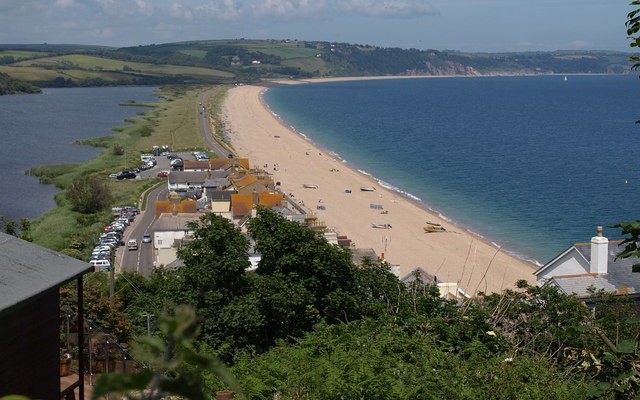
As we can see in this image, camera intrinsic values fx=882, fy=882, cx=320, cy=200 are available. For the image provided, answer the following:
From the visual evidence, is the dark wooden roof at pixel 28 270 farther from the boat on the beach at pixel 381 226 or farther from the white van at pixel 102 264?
the boat on the beach at pixel 381 226

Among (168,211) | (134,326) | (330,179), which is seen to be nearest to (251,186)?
(168,211)

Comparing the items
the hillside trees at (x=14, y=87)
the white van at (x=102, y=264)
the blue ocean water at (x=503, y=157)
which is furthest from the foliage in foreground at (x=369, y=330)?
the hillside trees at (x=14, y=87)

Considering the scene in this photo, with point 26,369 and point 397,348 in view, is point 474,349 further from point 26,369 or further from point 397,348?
point 26,369

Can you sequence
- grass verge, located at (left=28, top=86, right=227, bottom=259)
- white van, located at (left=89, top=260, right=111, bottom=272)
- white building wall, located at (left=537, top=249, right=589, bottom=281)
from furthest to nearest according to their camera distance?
grass verge, located at (left=28, top=86, right=227, bottom=259) < white van, located at (left=89, top=260, right=111, bottom=272) < white building wall, located at (left=537, top=249, right=589, bottom=281)

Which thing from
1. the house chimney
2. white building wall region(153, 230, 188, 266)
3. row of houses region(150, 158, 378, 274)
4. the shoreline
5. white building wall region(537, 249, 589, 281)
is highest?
the house chimney

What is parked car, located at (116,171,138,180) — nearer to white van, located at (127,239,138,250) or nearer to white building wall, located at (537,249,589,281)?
white van, located at (127,239,138,250)

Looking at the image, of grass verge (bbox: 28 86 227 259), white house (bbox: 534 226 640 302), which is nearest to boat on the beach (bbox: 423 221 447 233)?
grass verge (bbox: 28 86 227 259)
